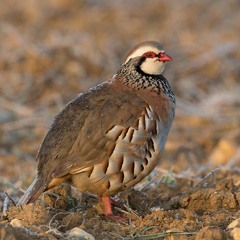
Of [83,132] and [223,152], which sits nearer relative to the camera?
[83,132]

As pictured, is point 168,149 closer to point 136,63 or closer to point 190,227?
point 136,63

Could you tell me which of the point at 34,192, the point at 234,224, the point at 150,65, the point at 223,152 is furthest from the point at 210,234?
the point at 223,152

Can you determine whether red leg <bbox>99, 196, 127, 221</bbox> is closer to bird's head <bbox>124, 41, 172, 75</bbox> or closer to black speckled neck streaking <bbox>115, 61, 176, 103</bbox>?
black speckled neck streaking <bbox>115, 61, 176, 103</bbox>

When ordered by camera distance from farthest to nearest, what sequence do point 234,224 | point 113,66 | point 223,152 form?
point 113,66 → point 223,152 → point 234,224

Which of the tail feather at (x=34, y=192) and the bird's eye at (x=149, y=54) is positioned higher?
the bird's eye at (x=149, y=54)

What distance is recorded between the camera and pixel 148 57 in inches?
209

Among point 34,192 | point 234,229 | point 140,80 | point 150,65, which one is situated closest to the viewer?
point 234,229

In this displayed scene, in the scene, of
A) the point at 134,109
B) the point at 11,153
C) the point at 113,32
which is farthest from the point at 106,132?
the point at 113,32

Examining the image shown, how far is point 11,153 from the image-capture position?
8078 millimetres

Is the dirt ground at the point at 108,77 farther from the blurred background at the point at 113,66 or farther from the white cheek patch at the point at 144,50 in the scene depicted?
the white cheek patch at the point at 144,50

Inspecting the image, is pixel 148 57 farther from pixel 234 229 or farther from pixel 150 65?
pixel 234 229

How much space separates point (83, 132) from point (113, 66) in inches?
230

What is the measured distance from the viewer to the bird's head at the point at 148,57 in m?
5.30

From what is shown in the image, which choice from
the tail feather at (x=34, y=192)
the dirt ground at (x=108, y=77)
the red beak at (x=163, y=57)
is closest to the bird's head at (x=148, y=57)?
the red beak at (x=163, y=57)
